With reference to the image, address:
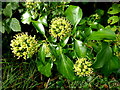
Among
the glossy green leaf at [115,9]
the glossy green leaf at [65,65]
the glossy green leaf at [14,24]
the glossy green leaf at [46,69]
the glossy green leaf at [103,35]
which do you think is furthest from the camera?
the glossy green leaf at [115,9]

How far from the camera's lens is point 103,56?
1.00 metres

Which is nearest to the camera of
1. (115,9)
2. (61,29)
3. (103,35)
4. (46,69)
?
(103,35)

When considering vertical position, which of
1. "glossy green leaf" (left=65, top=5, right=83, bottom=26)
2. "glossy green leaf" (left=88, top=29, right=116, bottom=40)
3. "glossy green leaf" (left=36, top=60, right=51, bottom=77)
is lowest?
"glossy green leaf" (left=36, top=60, right=51, bottom=77)

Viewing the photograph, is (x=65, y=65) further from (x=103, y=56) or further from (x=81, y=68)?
(x=103, y=56)

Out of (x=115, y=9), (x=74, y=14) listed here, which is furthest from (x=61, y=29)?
(x=115, y=9)

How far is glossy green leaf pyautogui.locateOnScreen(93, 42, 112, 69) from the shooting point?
99 cm

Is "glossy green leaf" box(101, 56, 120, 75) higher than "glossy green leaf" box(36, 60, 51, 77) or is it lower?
higher

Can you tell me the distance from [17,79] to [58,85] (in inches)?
16.8

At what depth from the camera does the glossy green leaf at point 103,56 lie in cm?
99

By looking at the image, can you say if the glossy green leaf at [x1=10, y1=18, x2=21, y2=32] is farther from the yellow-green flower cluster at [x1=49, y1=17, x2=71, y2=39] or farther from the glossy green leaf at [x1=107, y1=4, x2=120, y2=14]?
the glossy green leaf at [x1=107, y1=4, x2=120, y2=14]

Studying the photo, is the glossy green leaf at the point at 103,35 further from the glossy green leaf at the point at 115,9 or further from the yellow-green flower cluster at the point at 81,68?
the glossy green leaf at the point at 115,9

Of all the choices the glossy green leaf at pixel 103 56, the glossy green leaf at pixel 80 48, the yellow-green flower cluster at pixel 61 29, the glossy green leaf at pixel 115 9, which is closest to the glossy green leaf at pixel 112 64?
the glossy green leaf at pixel 103 56

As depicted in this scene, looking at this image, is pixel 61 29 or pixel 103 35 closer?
pixel 103 35

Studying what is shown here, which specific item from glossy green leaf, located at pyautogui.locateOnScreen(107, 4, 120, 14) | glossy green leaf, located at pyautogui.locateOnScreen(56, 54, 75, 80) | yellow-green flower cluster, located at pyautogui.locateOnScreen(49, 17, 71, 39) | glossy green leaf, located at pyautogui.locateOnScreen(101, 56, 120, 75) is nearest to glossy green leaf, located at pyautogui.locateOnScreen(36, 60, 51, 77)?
glossy green leaf, located at pyautogui.locateOnScreen(56, 54, 75, 80)
